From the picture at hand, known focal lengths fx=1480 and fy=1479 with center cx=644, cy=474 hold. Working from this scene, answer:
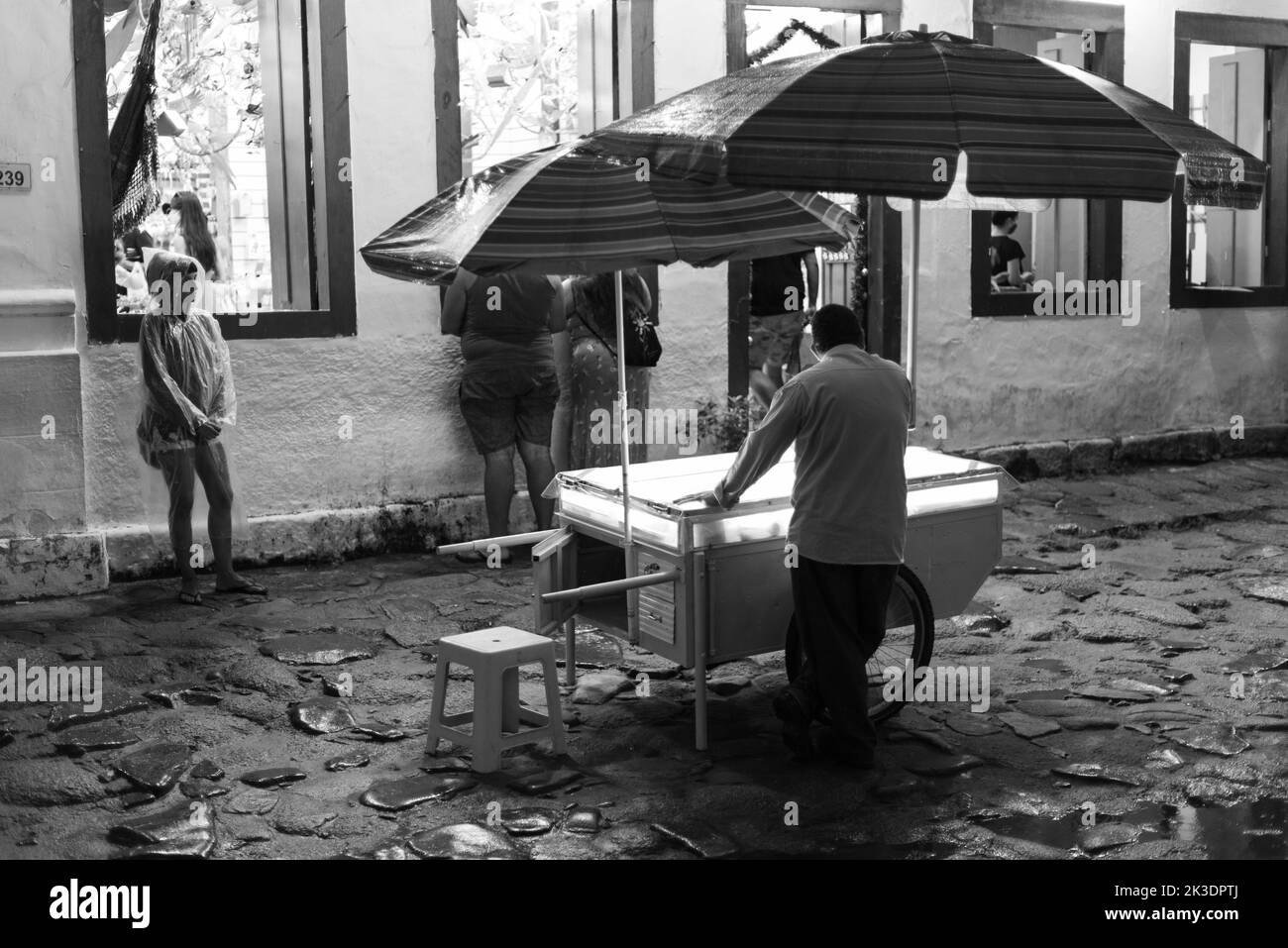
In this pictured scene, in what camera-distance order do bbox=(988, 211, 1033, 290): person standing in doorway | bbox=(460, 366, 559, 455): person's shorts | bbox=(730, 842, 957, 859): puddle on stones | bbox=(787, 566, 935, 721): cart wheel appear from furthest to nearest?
bbox=(988, 211, 1033, 290): person standing in doorway, bbox=(460, 366, 559, 455): person's shorts, bbox=(787, 566, 935, 721): cart wheel, bbox=(730, 842, 957, 859): puddle on stones

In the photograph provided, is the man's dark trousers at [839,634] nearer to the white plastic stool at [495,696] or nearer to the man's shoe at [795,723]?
the man's shoe at [795,723]

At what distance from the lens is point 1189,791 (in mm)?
5379

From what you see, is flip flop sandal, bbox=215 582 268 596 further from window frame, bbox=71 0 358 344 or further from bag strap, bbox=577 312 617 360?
bag strap, bbox=577 312 617 360

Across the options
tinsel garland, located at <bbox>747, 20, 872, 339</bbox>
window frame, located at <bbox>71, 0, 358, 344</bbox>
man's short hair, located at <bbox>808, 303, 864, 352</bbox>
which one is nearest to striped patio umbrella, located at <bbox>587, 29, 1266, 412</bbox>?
man's short hair, located at <bbox>808, 303, 864, 352</bbox>

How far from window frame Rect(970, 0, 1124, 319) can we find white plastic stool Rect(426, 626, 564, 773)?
6.99m

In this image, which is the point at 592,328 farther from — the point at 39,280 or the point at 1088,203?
the point at 1088,203

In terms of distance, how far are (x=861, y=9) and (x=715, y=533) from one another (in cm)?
654

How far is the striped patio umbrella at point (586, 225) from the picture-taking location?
18.9 ft

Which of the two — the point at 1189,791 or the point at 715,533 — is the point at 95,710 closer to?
the point at 715,533

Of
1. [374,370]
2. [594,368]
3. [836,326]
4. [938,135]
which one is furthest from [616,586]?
[374,370]

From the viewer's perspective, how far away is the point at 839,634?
5.58 m

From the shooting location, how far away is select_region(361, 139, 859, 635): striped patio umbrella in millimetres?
5758

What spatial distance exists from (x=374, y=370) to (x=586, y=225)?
3.74m
